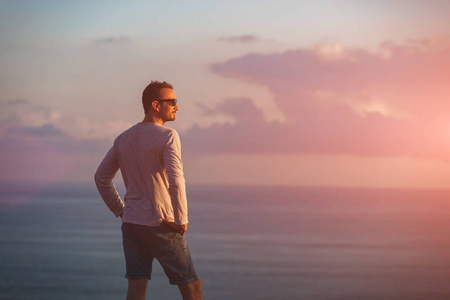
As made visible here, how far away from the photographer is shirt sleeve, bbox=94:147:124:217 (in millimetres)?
3234

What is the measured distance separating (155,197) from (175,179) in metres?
0.22

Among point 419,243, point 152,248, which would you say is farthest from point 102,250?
point 152,248

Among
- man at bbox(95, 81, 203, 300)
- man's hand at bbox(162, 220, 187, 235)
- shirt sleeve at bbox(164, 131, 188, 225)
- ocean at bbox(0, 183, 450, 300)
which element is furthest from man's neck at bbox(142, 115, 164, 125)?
ocean at bbox(0, 183, 450, 300)

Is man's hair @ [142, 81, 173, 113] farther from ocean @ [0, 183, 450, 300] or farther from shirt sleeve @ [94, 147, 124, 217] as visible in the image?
ocean @ [0, 183, 450, 300]

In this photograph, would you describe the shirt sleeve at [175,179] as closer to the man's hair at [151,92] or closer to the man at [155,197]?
the man at [155,197]

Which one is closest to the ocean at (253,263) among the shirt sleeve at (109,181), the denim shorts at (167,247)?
the shirt sleeve at (109,181)

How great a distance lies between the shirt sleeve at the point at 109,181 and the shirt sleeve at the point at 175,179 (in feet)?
1.56

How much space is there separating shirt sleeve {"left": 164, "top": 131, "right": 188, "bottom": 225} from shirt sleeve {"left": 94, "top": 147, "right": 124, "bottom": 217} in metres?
0.48

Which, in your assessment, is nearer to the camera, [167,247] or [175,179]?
[175,179]

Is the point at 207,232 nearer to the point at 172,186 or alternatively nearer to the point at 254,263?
the point at 254,263

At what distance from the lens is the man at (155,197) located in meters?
2.92

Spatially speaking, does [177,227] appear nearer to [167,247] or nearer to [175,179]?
[167,247]

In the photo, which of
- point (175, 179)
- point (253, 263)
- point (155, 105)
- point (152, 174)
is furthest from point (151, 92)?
point (253, 263)

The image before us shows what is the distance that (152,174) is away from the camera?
9.84 ft
